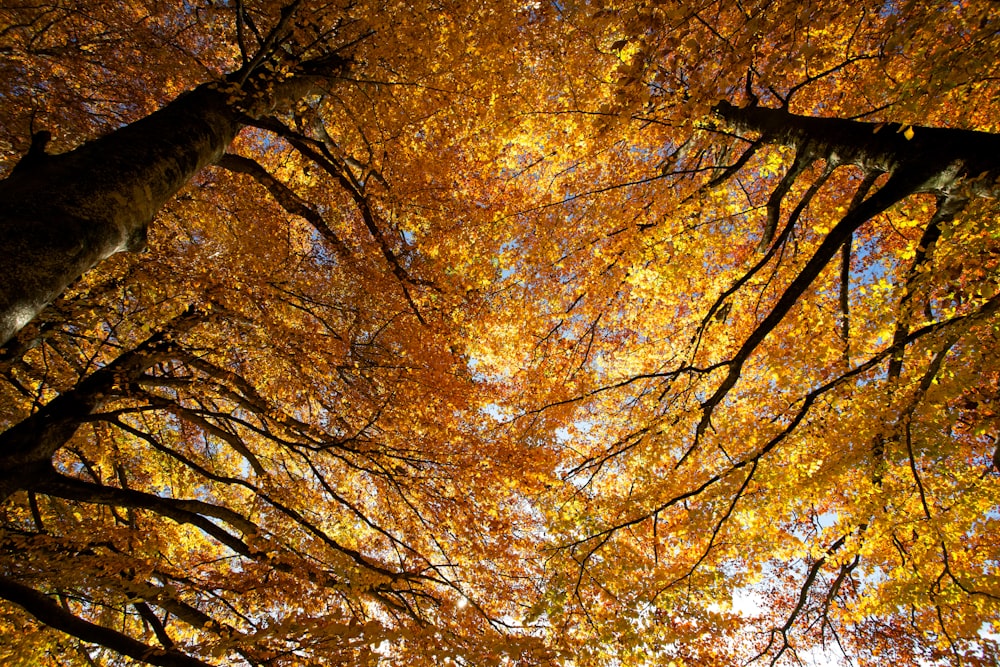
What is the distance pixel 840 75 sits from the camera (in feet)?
22.5

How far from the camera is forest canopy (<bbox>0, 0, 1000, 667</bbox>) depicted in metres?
3.31

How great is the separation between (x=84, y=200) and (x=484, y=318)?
5.11 m

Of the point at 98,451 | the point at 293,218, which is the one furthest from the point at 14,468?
the point at 293,218

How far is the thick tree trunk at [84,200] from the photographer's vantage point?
2.08 meters

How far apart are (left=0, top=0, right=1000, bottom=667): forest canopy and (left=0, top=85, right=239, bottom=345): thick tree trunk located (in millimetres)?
21

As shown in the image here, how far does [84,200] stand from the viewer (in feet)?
8.15

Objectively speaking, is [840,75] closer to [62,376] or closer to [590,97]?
[590,97]

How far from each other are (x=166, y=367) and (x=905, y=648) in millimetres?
13275

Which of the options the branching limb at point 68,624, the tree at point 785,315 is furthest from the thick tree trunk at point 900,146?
the branching limb at point 68,624

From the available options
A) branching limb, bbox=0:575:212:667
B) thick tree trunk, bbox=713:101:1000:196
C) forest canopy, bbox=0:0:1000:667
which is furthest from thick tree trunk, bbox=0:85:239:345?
thick tree trunk, bbox=713:101:1000:196

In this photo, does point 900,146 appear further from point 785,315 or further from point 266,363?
point 266,363

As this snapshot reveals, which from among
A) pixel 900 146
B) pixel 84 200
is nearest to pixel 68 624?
pixel 84 200

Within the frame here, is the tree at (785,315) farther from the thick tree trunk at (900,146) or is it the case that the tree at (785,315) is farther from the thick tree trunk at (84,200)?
the thick tree trunk at (84,200)

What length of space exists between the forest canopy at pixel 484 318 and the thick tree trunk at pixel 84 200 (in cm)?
2
